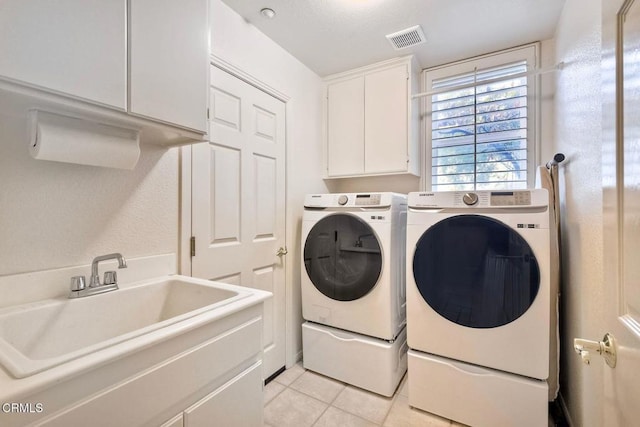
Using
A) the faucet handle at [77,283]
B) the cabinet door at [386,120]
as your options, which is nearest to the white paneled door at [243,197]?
the faucet handle at [77,283]

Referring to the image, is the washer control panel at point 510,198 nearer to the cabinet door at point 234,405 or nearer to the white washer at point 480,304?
the white washer at point 480,304

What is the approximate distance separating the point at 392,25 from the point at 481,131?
1071mm

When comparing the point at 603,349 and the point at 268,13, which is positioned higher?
the point at 268,13

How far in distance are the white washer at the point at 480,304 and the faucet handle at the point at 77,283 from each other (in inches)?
60.2

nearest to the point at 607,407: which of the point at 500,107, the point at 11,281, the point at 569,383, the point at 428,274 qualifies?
the point at 428,274

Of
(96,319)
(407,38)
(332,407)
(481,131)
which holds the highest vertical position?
(407,38)

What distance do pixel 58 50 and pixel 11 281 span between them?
759 millimetres

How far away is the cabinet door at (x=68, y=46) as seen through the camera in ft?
2.42

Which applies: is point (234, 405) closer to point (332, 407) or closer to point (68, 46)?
point (332, 407)

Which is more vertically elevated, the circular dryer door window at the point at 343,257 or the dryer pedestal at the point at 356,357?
the circular dryer door window at the point at 343,257

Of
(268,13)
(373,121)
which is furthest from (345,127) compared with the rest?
(268,13)

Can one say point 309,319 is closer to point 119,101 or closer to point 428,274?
point 428,274

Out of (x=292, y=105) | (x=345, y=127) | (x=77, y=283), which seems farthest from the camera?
(x=345, y=127)

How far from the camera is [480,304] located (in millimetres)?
1509
